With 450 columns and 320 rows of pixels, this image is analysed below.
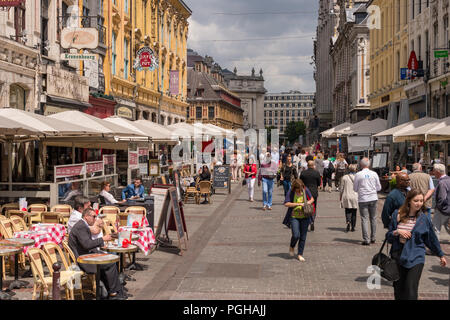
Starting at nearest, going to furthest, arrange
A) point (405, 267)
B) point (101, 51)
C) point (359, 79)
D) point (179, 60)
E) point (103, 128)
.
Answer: point (405, 267) → point (103, 128) → point (101, 51) → point (179, 60) → point (359, 79)

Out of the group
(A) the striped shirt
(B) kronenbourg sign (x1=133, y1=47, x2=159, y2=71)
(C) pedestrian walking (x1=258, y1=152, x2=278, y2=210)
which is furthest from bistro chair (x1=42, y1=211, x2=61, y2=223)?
(B) kronenbourg sign (x1=133, y1=47, x2=159, y2=71)

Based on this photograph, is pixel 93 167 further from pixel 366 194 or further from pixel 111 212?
pixel 366 194

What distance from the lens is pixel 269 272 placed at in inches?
389

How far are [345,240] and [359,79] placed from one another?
42.2 m

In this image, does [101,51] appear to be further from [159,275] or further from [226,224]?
[159,275]

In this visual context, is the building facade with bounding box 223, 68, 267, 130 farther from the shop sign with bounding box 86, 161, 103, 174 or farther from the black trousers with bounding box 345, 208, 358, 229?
Answer: the black trousers with bounding box 345, 208, 358, 229

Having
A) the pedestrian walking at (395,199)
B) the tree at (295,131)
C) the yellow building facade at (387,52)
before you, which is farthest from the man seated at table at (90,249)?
the tree at (295,131)

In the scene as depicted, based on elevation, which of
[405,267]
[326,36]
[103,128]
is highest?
[326,36]

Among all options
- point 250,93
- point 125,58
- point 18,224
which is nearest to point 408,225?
point 18,224

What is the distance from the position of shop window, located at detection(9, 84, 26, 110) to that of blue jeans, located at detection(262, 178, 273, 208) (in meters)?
8.75

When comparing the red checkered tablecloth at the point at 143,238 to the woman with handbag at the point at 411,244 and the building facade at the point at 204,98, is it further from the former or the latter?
the building facade at the point at 204,98

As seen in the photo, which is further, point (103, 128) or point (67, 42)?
point (67, 42)

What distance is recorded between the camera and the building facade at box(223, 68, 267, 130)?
522 feet

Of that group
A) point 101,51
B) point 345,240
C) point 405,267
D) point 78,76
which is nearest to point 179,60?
point 101,51
